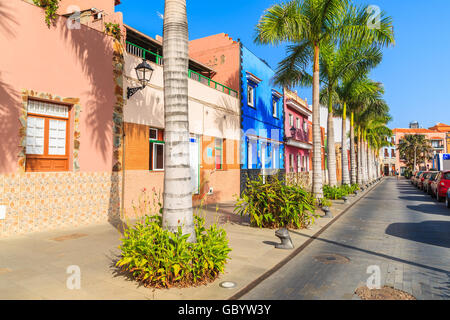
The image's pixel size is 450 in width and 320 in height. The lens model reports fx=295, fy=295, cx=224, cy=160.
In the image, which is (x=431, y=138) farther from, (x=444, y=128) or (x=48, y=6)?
(x=48, y=6)

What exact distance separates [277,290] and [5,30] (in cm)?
911

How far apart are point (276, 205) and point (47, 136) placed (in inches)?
287

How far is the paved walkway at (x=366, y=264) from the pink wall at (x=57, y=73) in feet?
23.8

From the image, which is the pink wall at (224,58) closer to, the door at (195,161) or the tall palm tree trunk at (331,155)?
the door at (195,161)

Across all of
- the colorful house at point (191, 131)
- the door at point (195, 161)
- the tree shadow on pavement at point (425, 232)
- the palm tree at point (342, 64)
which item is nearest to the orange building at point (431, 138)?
the palm tree at point (342, 64)

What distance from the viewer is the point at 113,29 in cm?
1045

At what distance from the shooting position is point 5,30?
7.74m

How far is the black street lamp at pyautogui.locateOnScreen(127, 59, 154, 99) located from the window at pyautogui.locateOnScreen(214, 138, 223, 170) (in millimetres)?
6575

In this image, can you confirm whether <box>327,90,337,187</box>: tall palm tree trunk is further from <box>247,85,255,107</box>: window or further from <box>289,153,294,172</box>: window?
<box>289,153,294,172</box>: window

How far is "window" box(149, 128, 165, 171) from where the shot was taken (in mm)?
12070

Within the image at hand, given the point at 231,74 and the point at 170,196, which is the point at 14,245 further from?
the point at 231,74

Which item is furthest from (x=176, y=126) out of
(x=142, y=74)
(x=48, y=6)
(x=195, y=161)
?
(x=195, y=161)

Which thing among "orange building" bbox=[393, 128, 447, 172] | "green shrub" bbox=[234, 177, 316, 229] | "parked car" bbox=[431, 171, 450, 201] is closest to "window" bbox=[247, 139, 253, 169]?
"green shrub" bbox=[234, 177, 316, 229]
